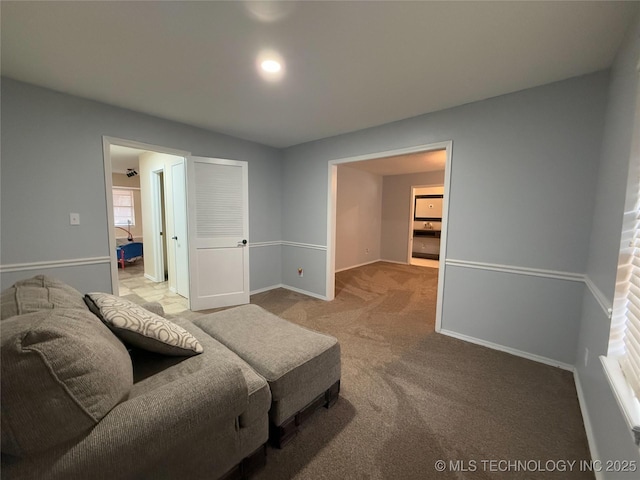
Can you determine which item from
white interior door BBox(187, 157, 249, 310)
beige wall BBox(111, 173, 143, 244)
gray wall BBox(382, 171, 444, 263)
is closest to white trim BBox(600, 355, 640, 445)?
white interior door BBox(187, 157, 249, 310)

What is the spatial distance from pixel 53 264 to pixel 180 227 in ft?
4.98

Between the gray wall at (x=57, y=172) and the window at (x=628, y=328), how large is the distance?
13.1ft

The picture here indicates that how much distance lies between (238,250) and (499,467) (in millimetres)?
3343

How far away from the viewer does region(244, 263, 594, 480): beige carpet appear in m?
1.35

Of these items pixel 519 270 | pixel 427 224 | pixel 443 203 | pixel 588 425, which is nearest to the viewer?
pixel 588 425

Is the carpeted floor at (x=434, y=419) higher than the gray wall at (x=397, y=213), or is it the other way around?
the gray wall at (x=397, y=213)

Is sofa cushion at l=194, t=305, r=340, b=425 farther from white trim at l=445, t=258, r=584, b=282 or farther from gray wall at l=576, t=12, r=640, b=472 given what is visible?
white trim at l=445, t=258, r=584, b=282

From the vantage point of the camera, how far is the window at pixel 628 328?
100cm

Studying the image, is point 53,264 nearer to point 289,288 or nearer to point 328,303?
point 289,288

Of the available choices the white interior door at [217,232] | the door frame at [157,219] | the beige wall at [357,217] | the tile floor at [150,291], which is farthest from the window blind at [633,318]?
the door frame at [157,219]

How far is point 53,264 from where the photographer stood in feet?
7.89

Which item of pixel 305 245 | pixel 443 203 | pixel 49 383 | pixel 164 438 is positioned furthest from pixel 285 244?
pixel 49 383

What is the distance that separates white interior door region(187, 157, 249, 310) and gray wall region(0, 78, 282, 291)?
619mm

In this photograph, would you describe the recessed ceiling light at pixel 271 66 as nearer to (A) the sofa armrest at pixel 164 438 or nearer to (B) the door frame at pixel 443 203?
(B) the door frame at pixel 443 203
